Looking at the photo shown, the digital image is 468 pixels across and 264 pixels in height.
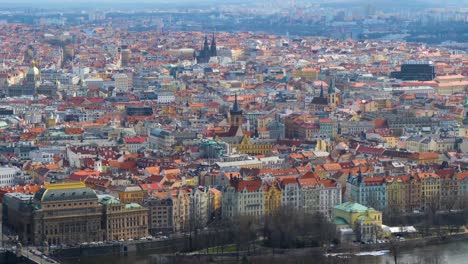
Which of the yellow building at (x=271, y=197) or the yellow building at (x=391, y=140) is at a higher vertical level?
the yellow building at (x=271, y=197)

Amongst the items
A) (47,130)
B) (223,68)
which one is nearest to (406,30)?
(223,68)

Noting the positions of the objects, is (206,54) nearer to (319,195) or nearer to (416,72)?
(416,72)

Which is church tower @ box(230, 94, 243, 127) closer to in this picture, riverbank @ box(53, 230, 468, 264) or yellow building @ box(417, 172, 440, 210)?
yellow building @ box(417, 172, 440, 210)

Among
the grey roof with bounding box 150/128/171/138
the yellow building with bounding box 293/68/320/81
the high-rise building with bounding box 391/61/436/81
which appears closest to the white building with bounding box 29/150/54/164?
the grey roof with bounding box 150/128/171/138

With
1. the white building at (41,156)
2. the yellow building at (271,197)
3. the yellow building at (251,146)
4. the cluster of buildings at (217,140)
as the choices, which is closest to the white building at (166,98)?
the cluster of buildings at (217,140)

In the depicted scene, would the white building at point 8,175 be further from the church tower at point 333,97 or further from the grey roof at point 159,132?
the church tower at point 333,97

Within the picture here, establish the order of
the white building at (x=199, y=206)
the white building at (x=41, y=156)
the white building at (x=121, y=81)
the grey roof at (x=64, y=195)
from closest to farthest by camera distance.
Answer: the grey roof at (x=64, y=195)
the white building at (x=199, y=206)
the white building at (x=41, y=156)
the white building at (x=121, y=81)

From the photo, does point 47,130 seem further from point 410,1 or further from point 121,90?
point 410,1

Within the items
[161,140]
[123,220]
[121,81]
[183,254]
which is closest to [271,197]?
[123,220]
